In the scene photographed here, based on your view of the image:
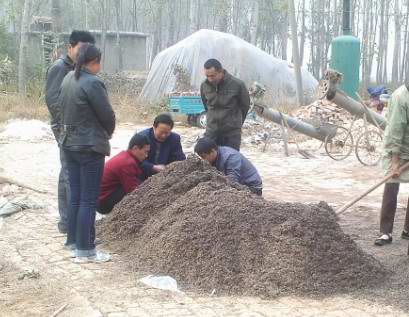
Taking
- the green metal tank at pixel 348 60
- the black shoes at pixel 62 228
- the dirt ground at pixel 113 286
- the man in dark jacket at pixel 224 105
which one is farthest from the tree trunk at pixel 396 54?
the black shoes at pixel 62 228

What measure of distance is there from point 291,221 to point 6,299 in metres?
1.93

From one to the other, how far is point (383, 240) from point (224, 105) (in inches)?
86.7

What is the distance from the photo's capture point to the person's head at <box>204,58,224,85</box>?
6.58m

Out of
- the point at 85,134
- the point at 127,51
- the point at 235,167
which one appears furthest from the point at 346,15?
the point at 127,51

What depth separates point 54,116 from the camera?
5.49 metres

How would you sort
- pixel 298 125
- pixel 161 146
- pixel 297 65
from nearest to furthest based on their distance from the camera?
pixel 161 146 → pixel 298 125 → pixel 297 65

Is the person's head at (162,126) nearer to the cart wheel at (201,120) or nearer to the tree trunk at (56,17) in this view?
the cart wheel at (201,120)

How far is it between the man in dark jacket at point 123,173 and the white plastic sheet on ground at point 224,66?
14757 millimetres

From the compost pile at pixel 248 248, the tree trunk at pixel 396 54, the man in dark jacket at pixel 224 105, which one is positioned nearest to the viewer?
the compost pile at pixel 248 248

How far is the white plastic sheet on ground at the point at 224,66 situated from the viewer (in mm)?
20719

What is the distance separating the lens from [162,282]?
4312 mm

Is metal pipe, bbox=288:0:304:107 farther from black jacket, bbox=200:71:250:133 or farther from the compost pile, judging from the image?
the compost pile

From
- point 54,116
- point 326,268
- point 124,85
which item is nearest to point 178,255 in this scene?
point 326,268

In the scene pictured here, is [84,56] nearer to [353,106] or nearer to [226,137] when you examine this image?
[226,137]
